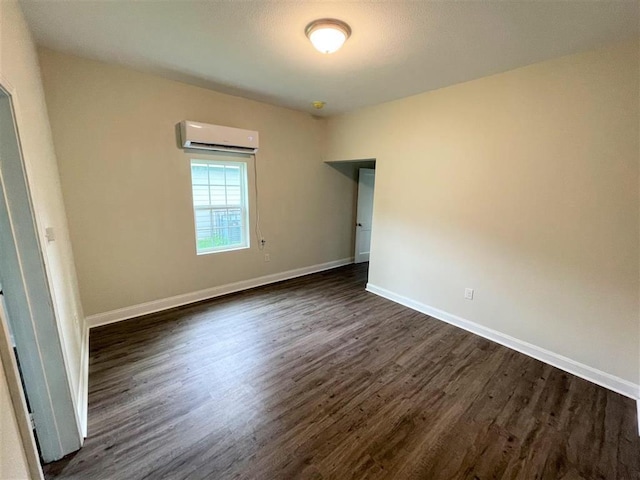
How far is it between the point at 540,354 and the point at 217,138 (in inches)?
154

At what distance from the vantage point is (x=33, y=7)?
173 cm

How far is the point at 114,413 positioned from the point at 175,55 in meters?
2.76

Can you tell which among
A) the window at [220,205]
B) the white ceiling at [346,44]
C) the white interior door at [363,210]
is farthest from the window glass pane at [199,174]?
the white interior door at [363,210]

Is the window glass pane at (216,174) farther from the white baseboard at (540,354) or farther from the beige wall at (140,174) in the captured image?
the white baseboard at (540,354)

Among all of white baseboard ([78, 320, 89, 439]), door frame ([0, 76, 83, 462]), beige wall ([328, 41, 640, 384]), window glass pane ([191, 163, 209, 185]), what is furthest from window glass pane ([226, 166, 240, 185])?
door frame ([0, 76, 83, 462])

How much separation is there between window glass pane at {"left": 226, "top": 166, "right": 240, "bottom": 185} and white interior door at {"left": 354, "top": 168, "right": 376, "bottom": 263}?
228cm

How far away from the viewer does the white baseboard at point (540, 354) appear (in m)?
2.10

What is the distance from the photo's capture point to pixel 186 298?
135 inches

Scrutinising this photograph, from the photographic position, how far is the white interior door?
16.8 feet

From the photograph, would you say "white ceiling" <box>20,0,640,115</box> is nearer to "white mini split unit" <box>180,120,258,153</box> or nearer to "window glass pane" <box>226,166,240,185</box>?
"white mini split unit" <box>180,120,258,153</box>

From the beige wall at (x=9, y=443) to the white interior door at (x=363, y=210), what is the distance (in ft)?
15.4

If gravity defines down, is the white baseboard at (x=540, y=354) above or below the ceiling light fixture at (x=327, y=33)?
below

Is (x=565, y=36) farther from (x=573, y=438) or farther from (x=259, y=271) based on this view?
(x=259, y=271)

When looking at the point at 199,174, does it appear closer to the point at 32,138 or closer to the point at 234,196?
the point at 234,196
